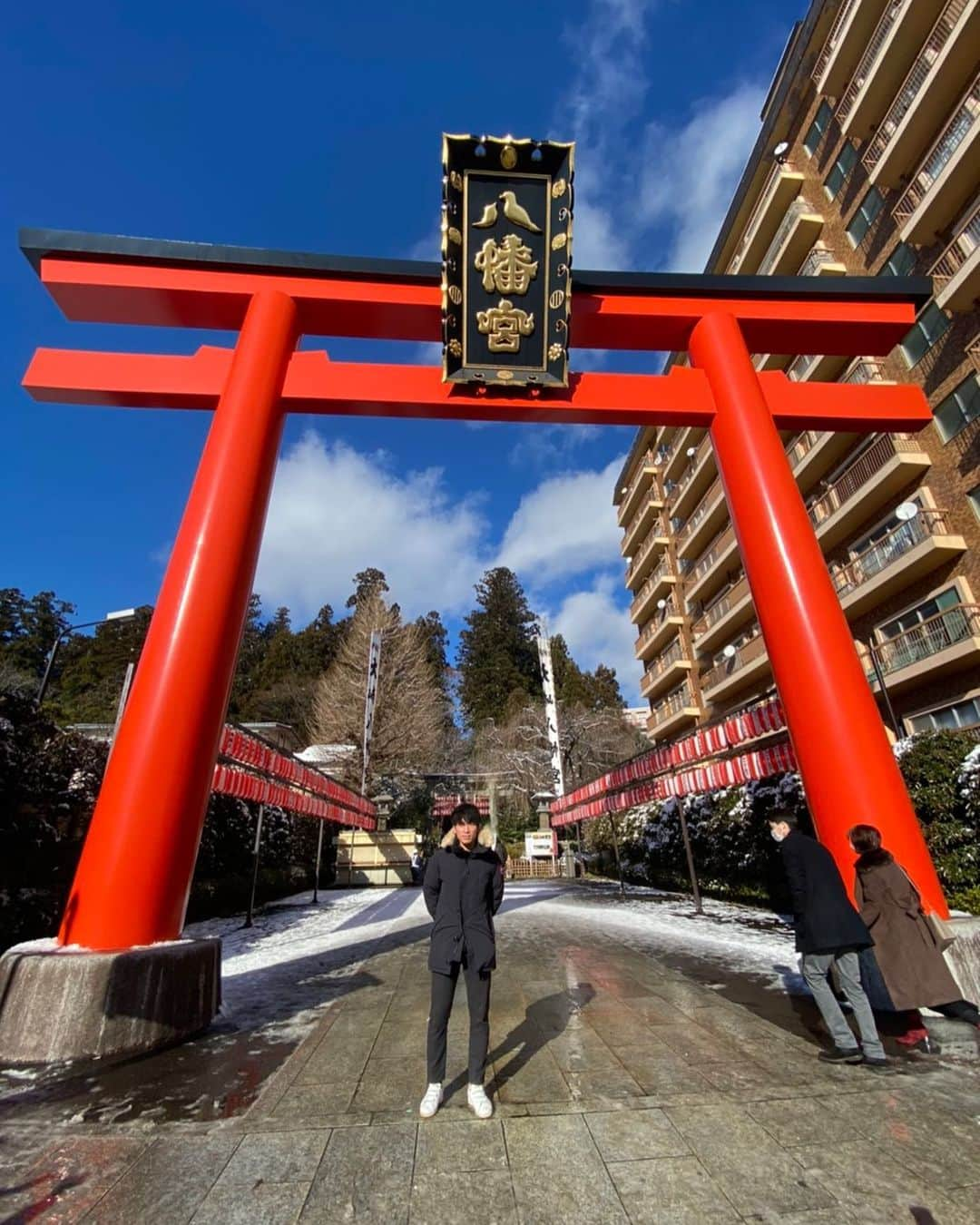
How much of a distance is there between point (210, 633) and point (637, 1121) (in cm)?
449

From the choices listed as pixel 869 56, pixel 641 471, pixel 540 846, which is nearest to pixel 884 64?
pixel 869 56

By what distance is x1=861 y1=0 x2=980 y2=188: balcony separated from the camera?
40.9 ft

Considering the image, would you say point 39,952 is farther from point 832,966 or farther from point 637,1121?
point 832,966

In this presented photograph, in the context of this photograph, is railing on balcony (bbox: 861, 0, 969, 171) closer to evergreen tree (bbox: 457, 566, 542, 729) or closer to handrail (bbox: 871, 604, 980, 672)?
handrail (bbox: 871, 604, 980, 672)

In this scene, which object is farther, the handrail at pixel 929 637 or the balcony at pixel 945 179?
the handrail at pixel 929 637

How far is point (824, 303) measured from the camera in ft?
23.3

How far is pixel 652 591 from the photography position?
32250 mm

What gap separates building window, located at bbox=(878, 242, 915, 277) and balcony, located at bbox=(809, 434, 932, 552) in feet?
14.1

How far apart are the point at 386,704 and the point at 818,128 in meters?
26.1

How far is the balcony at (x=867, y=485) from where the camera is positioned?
1508 centimetres

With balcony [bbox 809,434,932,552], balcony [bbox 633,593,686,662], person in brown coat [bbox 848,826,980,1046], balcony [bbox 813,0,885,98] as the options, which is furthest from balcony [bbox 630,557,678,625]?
person in brown coat [bbox 848,826,980,1046]

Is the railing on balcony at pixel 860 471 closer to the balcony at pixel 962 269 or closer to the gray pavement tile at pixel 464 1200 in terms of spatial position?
the balcony at pixel 962 269

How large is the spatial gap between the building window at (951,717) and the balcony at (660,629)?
48.0 ft

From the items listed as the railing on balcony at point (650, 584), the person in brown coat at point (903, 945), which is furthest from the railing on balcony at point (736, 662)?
the person in brown coat at point (903, 945)
